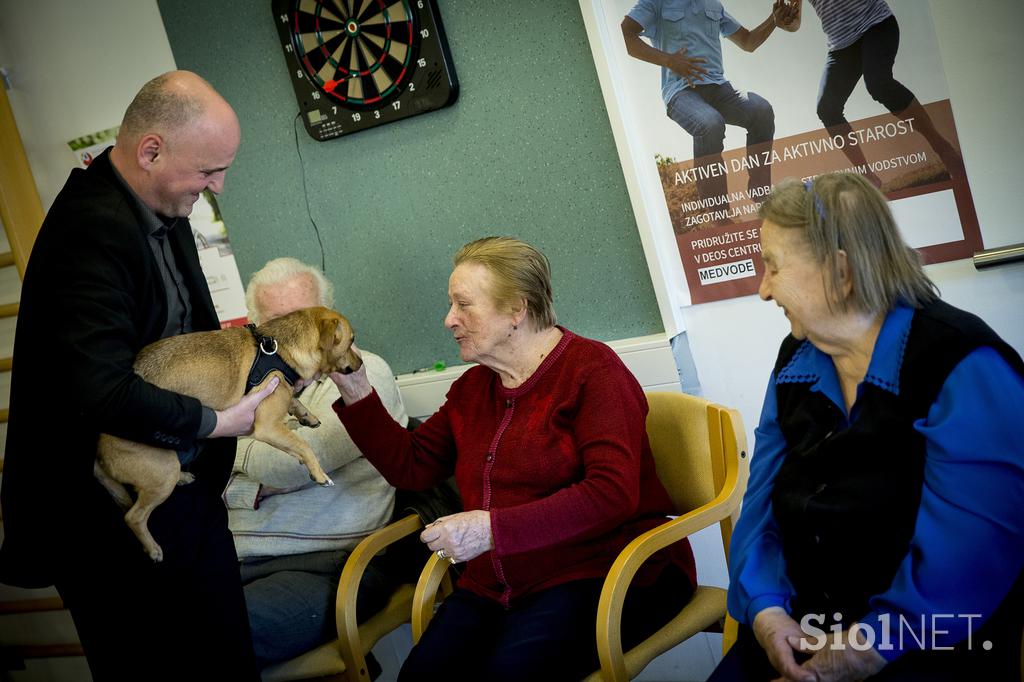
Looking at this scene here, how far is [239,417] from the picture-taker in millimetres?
1832

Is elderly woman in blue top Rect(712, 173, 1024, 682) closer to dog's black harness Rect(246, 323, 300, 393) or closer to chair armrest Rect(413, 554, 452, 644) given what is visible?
chair armrest Rect(413, 554, 452, 644)

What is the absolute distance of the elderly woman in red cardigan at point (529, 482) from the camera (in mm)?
1811

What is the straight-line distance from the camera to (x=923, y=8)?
2.13m

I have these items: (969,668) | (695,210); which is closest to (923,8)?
(695,210)

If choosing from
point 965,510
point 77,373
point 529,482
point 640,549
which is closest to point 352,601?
point 529,482

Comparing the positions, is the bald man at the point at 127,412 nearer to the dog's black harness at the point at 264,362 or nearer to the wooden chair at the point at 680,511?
the dog's black harness at the point at 264,362

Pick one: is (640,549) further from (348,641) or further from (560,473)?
(348,641)

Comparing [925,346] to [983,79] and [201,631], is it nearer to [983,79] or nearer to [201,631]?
[983,79]

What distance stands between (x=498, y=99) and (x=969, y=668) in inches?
77.3

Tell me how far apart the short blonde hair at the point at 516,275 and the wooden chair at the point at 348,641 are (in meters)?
0.71

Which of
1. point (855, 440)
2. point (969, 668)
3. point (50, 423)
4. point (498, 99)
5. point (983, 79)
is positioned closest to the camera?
point (969, 668)

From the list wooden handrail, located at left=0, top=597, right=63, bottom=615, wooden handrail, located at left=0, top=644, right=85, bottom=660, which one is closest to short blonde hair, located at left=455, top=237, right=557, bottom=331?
wooden handrail, located at left=0, top=597, right=63, bottom=615

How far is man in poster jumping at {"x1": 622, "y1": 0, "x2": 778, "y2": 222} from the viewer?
2354 mm

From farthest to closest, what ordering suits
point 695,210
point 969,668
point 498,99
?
1. point 498,99
2. point 695,210
3. point 969,668
